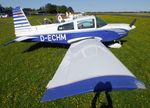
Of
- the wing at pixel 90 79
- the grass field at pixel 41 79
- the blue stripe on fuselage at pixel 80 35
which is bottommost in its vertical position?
the grass field at pixel 41 79

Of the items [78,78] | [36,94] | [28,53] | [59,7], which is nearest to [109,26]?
[28,53]

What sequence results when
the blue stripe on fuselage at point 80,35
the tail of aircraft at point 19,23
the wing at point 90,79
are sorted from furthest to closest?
the tail of aircraft at point 19,23
the blue stripe on fuselage at point 80,35
the wing at point 90,79

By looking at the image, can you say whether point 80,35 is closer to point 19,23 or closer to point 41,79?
point 19,23

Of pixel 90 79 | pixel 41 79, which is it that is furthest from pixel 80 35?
pixel 90 79

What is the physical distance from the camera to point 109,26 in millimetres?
12281

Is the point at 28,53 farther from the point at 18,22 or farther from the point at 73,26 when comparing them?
the point at 73,26

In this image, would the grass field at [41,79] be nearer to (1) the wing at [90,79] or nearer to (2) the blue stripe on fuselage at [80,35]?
(2) the blue stripe on fuselage at [80,35]

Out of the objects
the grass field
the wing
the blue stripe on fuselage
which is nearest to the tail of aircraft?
the blue stripe on fuselage

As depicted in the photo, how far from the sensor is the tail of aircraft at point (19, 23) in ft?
42.0

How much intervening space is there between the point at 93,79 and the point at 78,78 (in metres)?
0.29

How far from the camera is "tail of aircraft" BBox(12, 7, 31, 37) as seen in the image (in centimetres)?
1281

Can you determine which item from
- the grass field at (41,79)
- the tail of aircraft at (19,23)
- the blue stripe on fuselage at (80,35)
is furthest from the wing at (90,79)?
the tail of aircraft at (19,23)

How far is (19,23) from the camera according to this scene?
510 inches

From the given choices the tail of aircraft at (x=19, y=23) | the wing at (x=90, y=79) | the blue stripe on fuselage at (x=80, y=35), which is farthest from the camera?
the tail of aircraft at (x=19, y=23)
